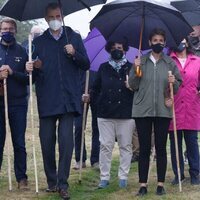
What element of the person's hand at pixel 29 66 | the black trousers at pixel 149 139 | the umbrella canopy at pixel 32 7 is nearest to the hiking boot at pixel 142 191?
the black trousers at pixel 149 139

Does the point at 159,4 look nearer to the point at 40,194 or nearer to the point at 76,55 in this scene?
the point at 76,55

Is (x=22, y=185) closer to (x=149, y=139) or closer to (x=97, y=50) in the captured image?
(x=149, y=139)

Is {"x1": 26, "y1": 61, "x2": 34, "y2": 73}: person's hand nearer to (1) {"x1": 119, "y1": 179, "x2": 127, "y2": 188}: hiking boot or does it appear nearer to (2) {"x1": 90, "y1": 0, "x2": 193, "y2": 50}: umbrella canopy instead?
(2) {"x1": 90, "y1": 0, "x2": 193, "y2": 50}: umbrella canopy

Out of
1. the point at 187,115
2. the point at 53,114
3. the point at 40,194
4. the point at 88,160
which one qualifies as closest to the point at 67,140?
the point at 53,114

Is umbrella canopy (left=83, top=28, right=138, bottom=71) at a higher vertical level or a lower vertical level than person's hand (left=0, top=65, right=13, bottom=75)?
higher

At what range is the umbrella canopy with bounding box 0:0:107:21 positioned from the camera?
718 cm

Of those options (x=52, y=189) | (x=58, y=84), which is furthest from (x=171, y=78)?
(x=52, y=189)

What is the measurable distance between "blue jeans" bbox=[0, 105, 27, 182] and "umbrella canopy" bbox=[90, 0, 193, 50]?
65.0 inches

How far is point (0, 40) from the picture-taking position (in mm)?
7391

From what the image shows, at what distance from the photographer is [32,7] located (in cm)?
735

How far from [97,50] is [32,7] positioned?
1377mm

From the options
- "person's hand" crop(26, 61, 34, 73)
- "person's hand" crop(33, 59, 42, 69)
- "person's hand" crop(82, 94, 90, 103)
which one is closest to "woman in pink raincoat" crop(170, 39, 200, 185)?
"person's hand" crop(82, 94, 90, 103)

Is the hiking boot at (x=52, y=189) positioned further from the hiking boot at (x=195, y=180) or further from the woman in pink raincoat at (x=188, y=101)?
the hiking boot at (x=195, y=180)

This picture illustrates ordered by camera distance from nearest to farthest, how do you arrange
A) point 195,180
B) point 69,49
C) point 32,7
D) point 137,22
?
point 69,49, point 32,7, point 137,22, point 195,180
